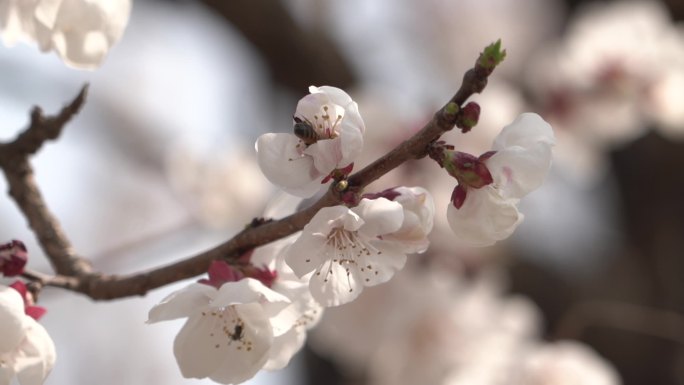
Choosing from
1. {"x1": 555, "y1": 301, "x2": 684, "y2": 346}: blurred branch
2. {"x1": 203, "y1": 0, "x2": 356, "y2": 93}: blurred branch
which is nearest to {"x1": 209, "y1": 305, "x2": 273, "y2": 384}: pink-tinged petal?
{"x1": 555, "y1": 301, "x2": 684, "y2": 346}: blurred branch

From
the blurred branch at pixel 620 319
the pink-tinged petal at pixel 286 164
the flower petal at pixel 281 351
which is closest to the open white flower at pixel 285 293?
the flower petal at pixel 281 351

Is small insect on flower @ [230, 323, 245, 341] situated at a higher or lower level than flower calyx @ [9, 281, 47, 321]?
higher

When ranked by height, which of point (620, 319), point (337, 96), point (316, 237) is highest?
point (620, 319)

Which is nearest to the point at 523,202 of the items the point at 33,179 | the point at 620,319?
the point at 620,319

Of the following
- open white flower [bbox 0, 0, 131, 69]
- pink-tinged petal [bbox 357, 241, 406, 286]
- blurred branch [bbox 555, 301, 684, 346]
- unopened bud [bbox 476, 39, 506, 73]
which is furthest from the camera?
blurred branch [bbox 555, 301, 684, 346]

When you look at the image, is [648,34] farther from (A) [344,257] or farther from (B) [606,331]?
(A) [344,257]

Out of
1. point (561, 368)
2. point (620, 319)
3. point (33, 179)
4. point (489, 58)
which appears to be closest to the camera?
point (489, 58)

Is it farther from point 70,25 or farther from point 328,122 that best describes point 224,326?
point 70,25

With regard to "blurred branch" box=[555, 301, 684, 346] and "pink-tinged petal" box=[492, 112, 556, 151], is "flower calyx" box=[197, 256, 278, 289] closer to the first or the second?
"pink-tinged petal" box=[492, 112, 556, 151]
